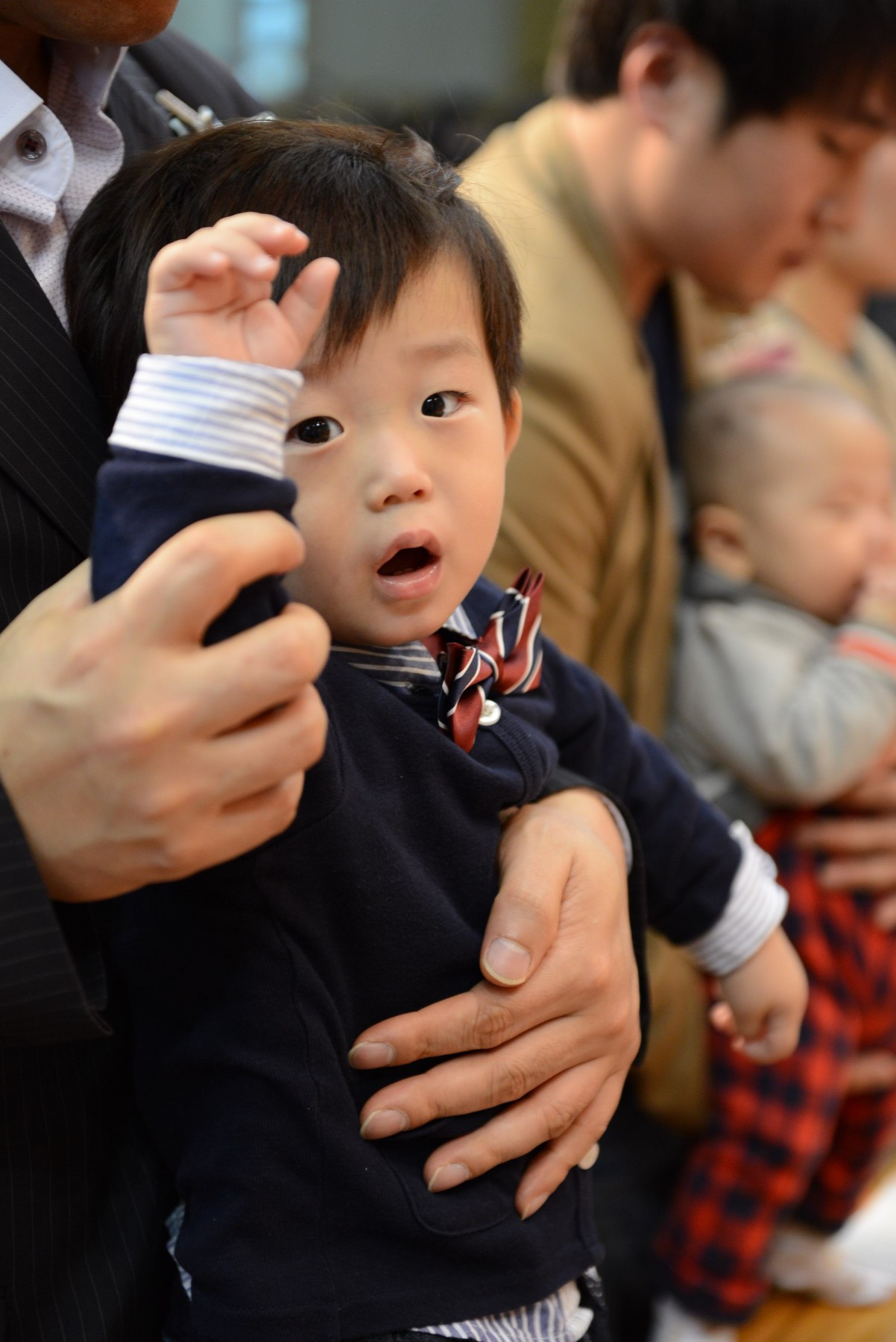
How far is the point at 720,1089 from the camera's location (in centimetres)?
175

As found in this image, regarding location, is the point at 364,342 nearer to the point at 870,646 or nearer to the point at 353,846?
the point at 353,846

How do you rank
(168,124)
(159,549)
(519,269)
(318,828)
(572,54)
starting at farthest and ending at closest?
(572,54) → (519,269) → (168,124) → (318,828) → (159,549)

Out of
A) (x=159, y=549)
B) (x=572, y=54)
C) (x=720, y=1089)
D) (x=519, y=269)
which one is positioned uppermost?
(x=159, y=549)

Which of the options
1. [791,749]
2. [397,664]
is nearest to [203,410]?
[397,664]

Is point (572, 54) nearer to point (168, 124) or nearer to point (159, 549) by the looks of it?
point (168, 124)

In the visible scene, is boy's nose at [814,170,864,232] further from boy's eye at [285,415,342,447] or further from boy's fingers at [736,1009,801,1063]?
boy's eye at [285,415,342,447]

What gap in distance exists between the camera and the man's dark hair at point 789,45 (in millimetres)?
1691

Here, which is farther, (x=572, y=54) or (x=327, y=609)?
(x=572, y=54)

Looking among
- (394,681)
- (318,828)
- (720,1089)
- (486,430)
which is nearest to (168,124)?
(486,430)

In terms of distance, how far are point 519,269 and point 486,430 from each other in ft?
2.88

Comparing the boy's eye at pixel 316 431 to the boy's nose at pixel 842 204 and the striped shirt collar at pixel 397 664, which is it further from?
the boy's nose at pixel 842 204

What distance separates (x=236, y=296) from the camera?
673 mm

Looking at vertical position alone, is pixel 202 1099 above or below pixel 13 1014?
below

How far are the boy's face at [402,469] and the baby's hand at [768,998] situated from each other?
529 mm
